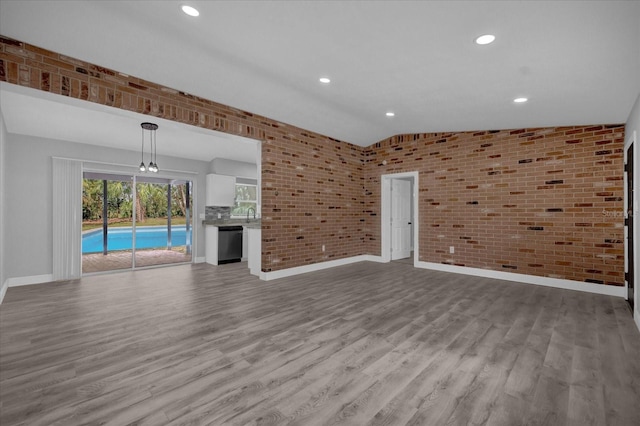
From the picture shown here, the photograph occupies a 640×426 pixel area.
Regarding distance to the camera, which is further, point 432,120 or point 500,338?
point 432,120

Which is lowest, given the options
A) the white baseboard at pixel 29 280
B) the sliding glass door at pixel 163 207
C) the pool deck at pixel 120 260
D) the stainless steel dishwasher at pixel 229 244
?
the pool deck at pixel 120 260

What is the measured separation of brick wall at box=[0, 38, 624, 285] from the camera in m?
3.66

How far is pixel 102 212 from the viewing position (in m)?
7.28

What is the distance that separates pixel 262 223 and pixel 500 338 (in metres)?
3.63

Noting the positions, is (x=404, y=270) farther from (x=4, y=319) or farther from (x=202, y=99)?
(x=4, y=319)

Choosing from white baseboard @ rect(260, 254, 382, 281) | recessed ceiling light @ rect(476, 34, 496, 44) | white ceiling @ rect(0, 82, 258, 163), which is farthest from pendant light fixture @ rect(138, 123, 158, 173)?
recessed ceiling light @ rect(476, 34, 496, 44)

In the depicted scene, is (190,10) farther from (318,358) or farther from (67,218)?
(67,218)

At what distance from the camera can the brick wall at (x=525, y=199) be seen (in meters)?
4.37

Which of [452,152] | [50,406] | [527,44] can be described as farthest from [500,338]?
[452,152]

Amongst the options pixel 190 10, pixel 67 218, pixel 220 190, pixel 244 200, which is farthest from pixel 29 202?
pixel 190 10

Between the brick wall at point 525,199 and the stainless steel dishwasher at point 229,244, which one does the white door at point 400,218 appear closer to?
the brick wall at point 525,199

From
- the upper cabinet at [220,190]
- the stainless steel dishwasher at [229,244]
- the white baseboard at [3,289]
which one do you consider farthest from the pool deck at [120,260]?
the upper cabinet at [220,190]

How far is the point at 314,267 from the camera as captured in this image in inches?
231

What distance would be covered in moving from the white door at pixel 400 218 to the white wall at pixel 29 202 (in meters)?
6.39
